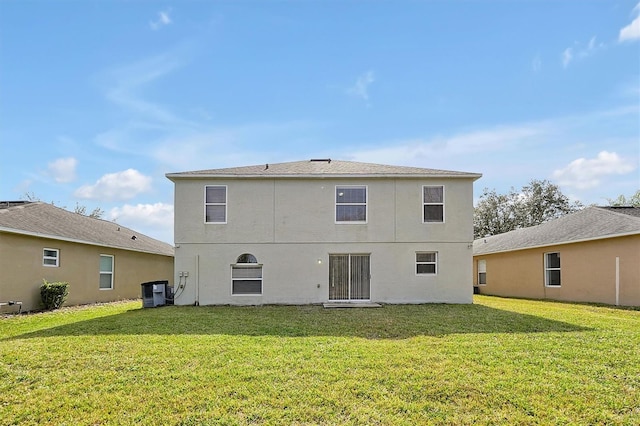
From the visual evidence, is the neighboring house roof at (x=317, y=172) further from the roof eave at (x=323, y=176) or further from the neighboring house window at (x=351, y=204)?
the neighboring house window at (x=351, y=204)

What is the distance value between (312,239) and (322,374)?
8.87 meters

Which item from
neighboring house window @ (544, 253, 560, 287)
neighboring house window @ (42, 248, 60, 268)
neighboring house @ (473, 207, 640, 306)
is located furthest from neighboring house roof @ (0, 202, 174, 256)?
neighboring house window @ (544, 253, 560, 287)

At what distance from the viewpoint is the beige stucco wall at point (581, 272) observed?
1441 centimetres

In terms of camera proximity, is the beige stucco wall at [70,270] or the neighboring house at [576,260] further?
the neighboring house at [576,260]

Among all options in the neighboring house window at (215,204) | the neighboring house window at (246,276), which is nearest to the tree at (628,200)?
the neighboring house window at (246,276)

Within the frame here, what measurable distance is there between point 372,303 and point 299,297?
258 cm

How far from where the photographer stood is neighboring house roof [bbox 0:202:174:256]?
13398 millimetres

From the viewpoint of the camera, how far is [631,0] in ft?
37.5

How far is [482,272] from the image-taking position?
25172mm

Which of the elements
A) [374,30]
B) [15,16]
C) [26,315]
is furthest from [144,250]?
[374,30]

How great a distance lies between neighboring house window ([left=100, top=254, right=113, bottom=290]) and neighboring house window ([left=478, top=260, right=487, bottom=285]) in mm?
20527

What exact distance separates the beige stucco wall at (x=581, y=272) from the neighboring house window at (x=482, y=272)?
5.85 ft

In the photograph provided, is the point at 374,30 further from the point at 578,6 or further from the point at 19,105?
the point at 19,105

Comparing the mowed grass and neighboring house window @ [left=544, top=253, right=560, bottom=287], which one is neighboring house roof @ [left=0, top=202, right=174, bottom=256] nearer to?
the mowed grass
